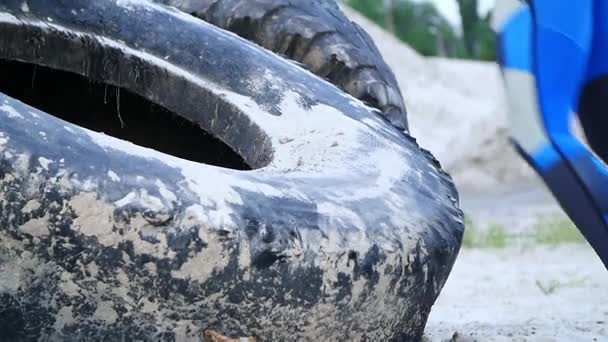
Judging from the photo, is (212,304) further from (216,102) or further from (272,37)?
(272,37)

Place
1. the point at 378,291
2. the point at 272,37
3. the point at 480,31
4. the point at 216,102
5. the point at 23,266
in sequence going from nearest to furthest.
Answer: the point at 23,266 → the point at 378,291 → the point at 216,102 → the point at 272,37 → the point at 480,31

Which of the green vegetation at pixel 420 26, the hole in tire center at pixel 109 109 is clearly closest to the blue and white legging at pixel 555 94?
the hole in tire center at pixel 109 109

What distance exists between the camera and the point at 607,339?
1.07 meters

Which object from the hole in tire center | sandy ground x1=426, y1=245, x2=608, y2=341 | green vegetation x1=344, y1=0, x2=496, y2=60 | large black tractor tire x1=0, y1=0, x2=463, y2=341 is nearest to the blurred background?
sandy ground x1=426, y1=245, x2=608, y2=341

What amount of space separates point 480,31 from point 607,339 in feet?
55.4

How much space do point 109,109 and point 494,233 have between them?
1940 mm

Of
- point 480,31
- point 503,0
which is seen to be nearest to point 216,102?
point 503,0

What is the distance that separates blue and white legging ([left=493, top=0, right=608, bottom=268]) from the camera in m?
0.74

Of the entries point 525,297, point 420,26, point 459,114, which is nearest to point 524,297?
point 525,297

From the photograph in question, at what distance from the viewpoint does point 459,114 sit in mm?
9133

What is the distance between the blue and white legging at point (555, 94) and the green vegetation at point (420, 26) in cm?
1704

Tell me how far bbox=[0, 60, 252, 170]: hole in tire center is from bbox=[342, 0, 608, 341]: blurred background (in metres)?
0.35

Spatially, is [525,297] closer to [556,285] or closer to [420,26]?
[556,285]

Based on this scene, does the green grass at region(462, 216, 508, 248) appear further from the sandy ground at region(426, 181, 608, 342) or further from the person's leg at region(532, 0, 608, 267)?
the person's leg at region(532, 0, 608, 267)
